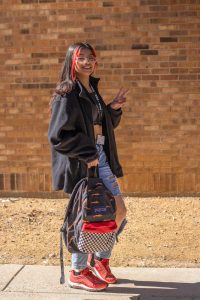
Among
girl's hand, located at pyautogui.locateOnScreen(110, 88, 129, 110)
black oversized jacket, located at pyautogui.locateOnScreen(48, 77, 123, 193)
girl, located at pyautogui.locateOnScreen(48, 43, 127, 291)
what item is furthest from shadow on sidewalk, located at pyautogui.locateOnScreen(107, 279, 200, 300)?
girl's hand, located at pyautogui.locateOnScreen(110, 88, 129, 110)

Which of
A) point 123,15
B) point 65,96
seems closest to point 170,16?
point 123,15

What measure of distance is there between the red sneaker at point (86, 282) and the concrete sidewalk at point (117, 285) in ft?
0.12

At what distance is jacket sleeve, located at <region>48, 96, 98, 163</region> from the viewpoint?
13.2 ft

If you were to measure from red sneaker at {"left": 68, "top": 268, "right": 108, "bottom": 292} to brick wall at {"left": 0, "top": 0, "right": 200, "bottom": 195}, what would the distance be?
280 centimetres

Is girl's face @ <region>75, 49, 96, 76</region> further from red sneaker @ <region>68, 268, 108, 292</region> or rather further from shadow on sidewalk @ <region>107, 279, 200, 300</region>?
shadow on sidewalk @ <region>107, 279, 200, 300</region>

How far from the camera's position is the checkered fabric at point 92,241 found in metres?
4.05

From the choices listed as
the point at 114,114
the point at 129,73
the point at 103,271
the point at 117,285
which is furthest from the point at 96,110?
the point at 129,73

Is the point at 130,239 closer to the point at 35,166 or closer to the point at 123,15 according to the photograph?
the point at 35,166

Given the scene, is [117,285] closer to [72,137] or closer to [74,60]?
[72,137]

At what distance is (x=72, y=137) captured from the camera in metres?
4.05

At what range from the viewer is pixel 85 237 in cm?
405

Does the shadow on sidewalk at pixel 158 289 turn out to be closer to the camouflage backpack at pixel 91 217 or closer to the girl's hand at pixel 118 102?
the camouflage backpack at pixel 91 217

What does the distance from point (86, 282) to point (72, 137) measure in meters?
1.10

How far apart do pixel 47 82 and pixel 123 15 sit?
3.90ft
